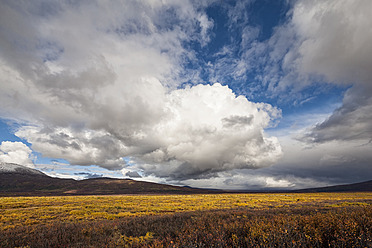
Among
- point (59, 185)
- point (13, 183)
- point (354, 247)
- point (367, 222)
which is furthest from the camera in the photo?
point (13, 183)

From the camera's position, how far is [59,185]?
164 meters

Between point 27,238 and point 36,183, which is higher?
point 36,183

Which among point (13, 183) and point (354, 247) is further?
point (13, 183)

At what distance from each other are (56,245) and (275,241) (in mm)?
8270

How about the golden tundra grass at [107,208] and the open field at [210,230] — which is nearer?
the open field at [210,230]

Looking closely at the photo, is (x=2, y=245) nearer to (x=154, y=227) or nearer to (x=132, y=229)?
(x=132, y=229)

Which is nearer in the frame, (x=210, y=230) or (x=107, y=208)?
(x=210, y=230)

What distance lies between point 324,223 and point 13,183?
246 m

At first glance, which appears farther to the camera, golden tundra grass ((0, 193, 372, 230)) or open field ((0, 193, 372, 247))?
golden tundra grass ((0, 193, 372, 230))

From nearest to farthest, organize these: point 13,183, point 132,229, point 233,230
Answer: point 233,230, point 132,229, point 13,183

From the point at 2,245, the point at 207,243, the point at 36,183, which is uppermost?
the point at 36,183

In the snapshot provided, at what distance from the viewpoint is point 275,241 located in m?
4.96

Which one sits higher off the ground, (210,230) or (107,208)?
(210,230)

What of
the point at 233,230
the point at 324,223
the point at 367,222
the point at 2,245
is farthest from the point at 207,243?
the point at 2,245
